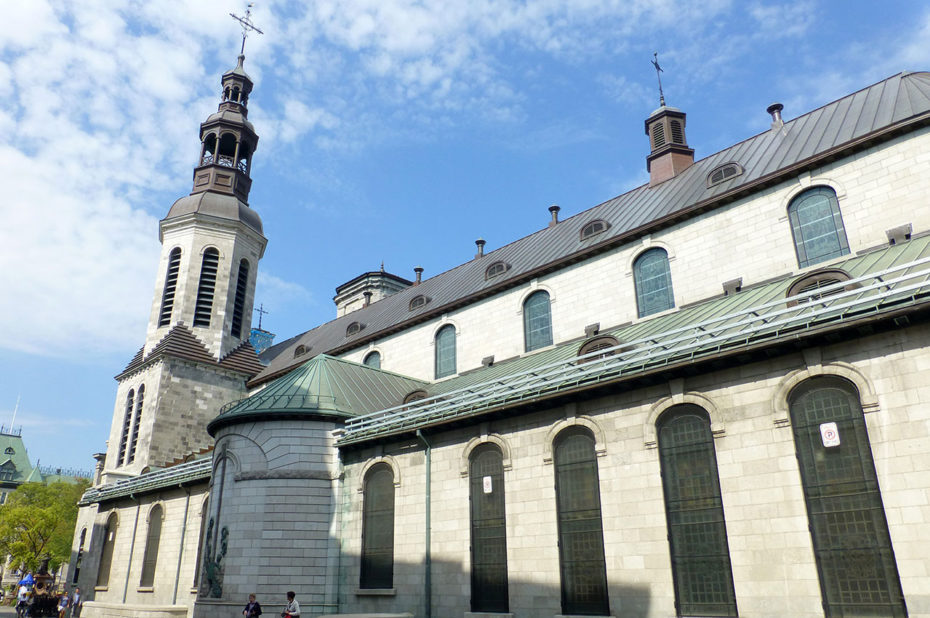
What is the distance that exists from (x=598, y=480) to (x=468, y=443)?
4376 mm

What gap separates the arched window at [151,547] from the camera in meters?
31.2

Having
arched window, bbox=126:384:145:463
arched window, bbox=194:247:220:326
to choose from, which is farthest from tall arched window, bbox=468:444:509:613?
arched window, bbox=194:247:220:326

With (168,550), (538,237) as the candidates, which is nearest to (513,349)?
(538,237)

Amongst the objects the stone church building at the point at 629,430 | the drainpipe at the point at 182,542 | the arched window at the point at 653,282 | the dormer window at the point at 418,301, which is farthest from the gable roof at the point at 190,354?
the arched window at the point at 653,282

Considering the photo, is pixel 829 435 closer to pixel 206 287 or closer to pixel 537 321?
pixel 537 321

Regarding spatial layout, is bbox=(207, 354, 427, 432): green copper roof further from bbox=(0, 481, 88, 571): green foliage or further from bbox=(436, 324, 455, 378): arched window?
bbox=(0, 481, 88, 571): green foliage

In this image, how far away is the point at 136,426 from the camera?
38.1 m

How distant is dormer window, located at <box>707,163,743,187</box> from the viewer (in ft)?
75.7

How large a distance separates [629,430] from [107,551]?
30955mm

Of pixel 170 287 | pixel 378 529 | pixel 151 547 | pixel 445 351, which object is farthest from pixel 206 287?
pixel 378 529

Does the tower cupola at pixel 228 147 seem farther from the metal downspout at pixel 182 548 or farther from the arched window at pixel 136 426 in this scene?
the metal downspout at pixel 182 548

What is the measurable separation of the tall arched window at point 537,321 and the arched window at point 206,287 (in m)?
23.6

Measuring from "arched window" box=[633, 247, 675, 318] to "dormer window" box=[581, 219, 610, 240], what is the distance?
2588mm

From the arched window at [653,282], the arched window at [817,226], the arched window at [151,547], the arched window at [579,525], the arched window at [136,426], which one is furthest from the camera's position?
the arched window at [136,426]
